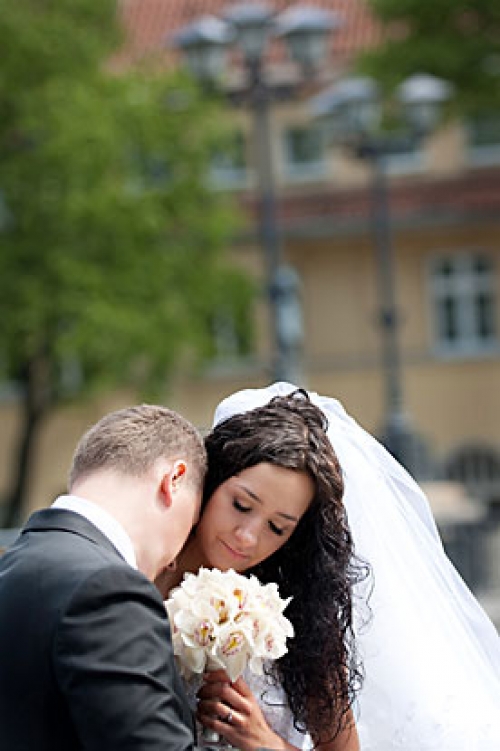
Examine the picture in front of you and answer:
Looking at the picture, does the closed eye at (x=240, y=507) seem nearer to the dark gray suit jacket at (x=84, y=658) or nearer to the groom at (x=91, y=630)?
the groom at (x=91, y=630)

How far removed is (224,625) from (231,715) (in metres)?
0.20

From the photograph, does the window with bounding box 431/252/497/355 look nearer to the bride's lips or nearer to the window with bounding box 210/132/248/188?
the window with bounding box 210/132/248/188

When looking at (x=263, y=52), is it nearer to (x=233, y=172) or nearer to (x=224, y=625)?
(x=224, y=625)

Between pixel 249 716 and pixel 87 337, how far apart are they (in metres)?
19.1

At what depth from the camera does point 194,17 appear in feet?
104

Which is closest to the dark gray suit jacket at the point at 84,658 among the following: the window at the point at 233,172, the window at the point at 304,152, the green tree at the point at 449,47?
the green tree at the point at 449,47

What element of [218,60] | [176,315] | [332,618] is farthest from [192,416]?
[332,618]

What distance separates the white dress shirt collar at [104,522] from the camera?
3.08 metres

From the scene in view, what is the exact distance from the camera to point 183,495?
323 cm

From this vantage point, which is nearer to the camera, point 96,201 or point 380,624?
point 380,624

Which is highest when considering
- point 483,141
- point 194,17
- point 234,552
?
point 194,17

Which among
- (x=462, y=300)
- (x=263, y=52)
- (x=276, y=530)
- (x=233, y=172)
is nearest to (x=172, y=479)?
(x=276, y=530)

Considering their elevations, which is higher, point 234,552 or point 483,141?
point 483,141

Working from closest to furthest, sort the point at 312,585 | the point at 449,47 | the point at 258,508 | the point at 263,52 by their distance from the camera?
the point at 258,508 < the point at 312,585 < the point at 263,52 < the point at 449,47
